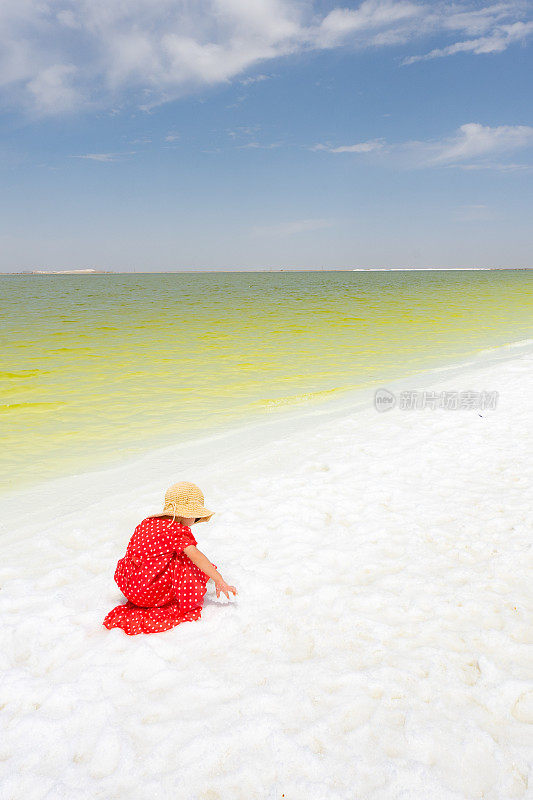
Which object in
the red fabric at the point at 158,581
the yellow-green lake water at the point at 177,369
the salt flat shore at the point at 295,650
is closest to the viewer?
the salt flat shore at the point at 295,650

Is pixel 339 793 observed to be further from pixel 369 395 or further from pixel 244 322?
pixel 244 322

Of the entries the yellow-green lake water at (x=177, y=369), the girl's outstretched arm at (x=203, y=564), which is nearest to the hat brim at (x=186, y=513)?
the girl's outstretched arm at (x=203, y=564)

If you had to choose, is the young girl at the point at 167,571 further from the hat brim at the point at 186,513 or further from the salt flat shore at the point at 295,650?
the salt flat shore at the point at 295,650

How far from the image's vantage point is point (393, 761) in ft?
7.34

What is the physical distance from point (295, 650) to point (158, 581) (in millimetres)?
934

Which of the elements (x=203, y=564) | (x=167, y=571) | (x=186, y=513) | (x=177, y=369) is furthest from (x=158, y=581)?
(x=177, y=369)

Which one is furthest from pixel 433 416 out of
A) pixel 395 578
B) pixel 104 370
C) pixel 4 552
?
Result: pixel 104 370

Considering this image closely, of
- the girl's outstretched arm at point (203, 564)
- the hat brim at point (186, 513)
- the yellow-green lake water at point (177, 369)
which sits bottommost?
the yellow-green lake water at point (177, 369)

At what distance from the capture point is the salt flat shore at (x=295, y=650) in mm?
2227

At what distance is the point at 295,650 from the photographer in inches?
116

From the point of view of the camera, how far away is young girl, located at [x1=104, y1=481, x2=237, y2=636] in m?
3.24

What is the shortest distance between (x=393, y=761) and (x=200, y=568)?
1476 millimetres

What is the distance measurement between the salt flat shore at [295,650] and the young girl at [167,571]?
0.12 meters

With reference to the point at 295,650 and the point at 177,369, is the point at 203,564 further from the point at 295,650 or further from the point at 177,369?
the point at 177,369
